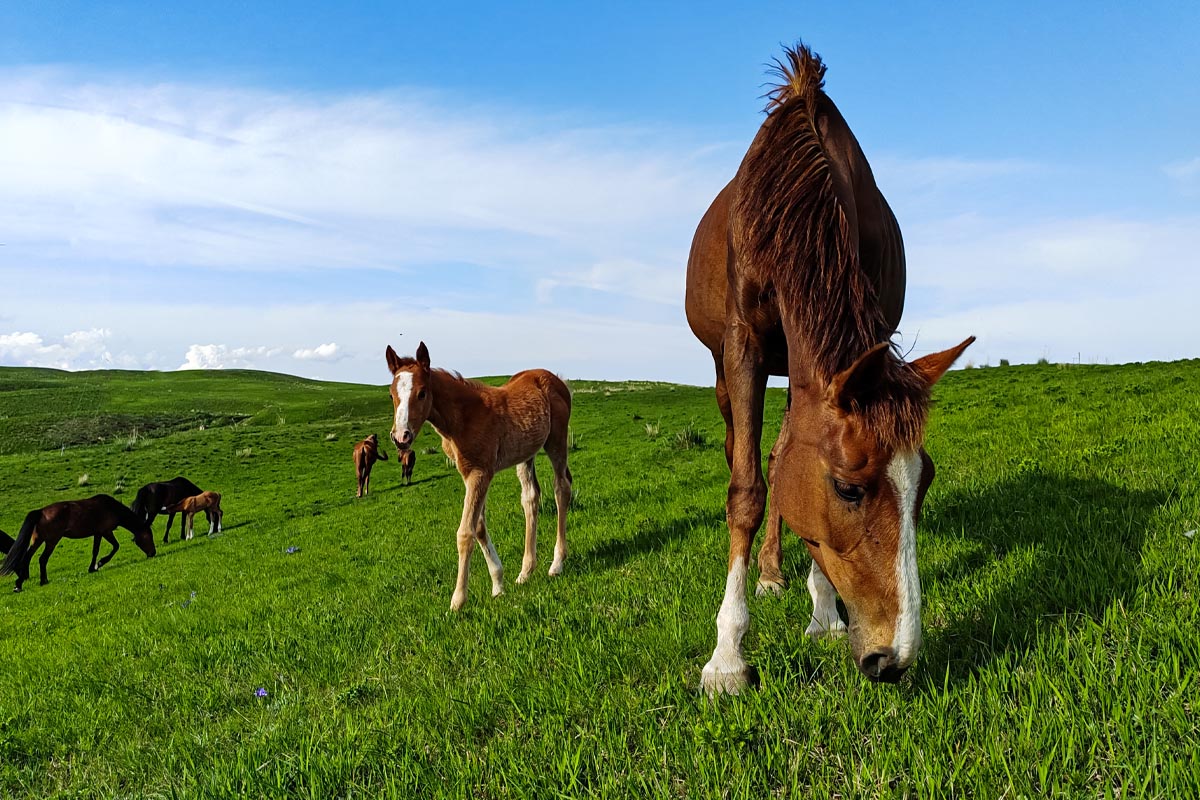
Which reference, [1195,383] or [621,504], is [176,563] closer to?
[621,504]

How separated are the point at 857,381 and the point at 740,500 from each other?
4.25ft

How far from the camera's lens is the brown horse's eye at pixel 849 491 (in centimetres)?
271

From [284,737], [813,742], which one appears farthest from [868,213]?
[284,737]

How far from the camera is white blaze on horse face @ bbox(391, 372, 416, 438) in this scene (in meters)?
6.78

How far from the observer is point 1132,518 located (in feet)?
13.8

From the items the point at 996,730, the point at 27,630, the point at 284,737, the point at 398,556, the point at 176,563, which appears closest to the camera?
the point at 996,730

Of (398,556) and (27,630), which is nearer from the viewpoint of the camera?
(398,556)

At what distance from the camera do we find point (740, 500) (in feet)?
12.4

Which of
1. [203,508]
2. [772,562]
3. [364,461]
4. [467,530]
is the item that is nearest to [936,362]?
[772,562]

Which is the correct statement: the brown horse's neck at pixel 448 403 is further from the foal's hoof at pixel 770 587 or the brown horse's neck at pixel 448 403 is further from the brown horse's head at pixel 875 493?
the brown horse's head at pixel 875 493

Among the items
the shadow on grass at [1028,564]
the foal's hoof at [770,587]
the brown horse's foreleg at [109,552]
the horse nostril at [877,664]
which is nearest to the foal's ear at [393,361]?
the foal's hoof at [770,587]

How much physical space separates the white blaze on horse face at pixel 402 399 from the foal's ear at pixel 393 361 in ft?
1.53

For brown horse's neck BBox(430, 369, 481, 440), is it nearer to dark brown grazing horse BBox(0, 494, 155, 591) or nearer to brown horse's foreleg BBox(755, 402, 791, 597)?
brown horse's foreleg BBox(755, 402, 791, 597)

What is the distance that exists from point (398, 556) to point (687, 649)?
28.0 ft
